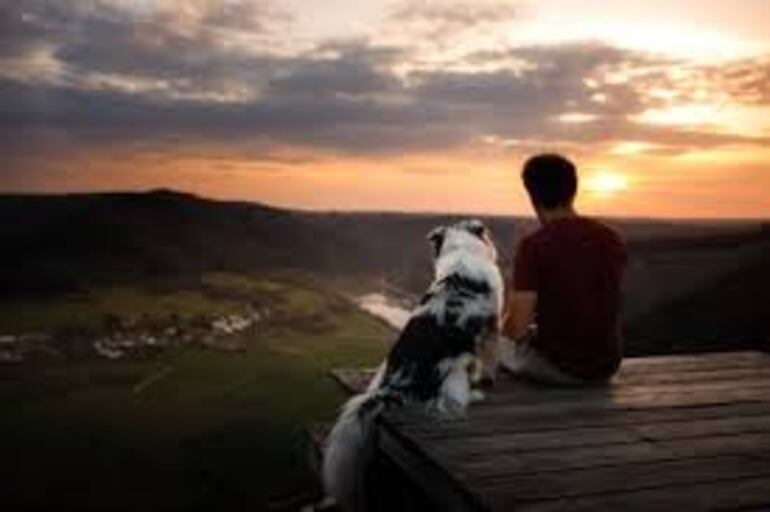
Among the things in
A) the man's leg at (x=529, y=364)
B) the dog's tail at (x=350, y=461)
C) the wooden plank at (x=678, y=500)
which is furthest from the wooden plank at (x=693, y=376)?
the wooden plank at (x=678, y=500)

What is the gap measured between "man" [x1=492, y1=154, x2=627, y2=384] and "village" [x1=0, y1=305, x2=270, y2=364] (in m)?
13.4

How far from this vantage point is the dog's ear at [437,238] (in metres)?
6.84

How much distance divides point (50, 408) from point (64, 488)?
10.6 ft

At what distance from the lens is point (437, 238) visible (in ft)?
22.6

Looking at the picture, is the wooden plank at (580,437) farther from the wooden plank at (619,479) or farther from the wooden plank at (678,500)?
the wooden plank at (678,500)

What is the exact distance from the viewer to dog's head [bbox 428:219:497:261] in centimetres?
662

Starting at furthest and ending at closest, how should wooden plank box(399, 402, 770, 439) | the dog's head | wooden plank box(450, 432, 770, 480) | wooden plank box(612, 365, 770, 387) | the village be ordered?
the village < the dog's head < wooden plank box(612, 365, 770, 387) < wooden plank box(399, 402, 770, 439) < wooden plank box(450, 432, 770, 480)

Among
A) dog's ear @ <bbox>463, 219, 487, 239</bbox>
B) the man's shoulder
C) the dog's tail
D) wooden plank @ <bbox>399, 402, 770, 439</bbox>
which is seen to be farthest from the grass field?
wooden plank @ <bbox>399, 402, 770, 439</bbox>

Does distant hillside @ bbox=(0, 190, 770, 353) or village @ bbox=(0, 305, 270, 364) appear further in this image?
village @ bbox=(0, 305, 270, 364)

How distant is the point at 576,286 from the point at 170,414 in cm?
1025

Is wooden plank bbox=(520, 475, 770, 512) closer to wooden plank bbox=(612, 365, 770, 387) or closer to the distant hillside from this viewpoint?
wooden plank bbox=(612, 365, 770, 387)

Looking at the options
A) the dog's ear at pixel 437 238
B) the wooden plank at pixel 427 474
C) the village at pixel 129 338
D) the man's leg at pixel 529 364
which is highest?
the dog's ear at pixel 437 238

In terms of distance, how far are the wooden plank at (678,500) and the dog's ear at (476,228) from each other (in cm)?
321

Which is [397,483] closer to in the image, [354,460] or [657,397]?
[354,460]
